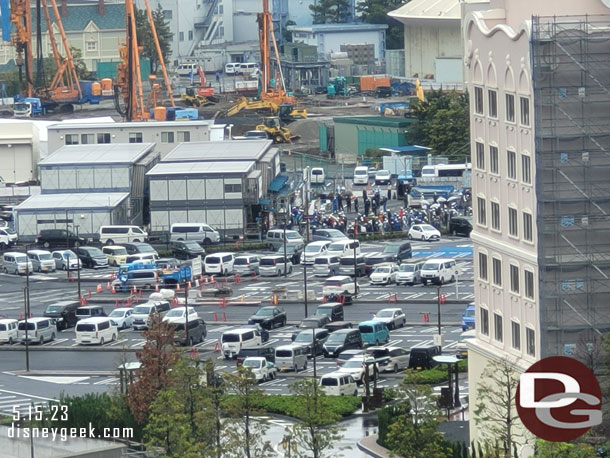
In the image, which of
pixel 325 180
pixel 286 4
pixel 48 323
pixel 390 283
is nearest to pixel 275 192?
pixel 325 180

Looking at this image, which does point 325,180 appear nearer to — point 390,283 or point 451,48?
point 390,283

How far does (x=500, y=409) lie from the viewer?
38.7 meters

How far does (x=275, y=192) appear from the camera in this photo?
8144 cm

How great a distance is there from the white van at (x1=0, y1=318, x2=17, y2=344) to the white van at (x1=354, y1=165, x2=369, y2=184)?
30.0 meters

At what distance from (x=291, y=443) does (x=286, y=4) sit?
126 m

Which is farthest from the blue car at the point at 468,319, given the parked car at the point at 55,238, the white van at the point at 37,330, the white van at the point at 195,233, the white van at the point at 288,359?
the parked car at the point at 55,238

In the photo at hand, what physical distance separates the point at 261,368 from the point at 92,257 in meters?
20.4

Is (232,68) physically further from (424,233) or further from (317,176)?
(424,233)

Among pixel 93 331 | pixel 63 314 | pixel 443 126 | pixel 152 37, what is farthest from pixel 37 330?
pixel 152 37

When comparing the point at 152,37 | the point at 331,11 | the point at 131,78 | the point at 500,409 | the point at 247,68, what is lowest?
the point at 500,409

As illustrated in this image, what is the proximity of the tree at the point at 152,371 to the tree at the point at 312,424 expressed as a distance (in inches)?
118

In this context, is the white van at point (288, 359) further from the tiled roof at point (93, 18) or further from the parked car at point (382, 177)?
the tiled roof at point (93, 18)

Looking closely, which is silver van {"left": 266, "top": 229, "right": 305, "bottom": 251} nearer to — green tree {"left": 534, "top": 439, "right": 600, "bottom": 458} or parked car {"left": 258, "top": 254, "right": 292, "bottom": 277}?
parked car {"left": 258, "top": 254, "right": 292, "bottom": 277}

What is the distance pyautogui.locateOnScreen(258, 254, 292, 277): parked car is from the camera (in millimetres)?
68625
